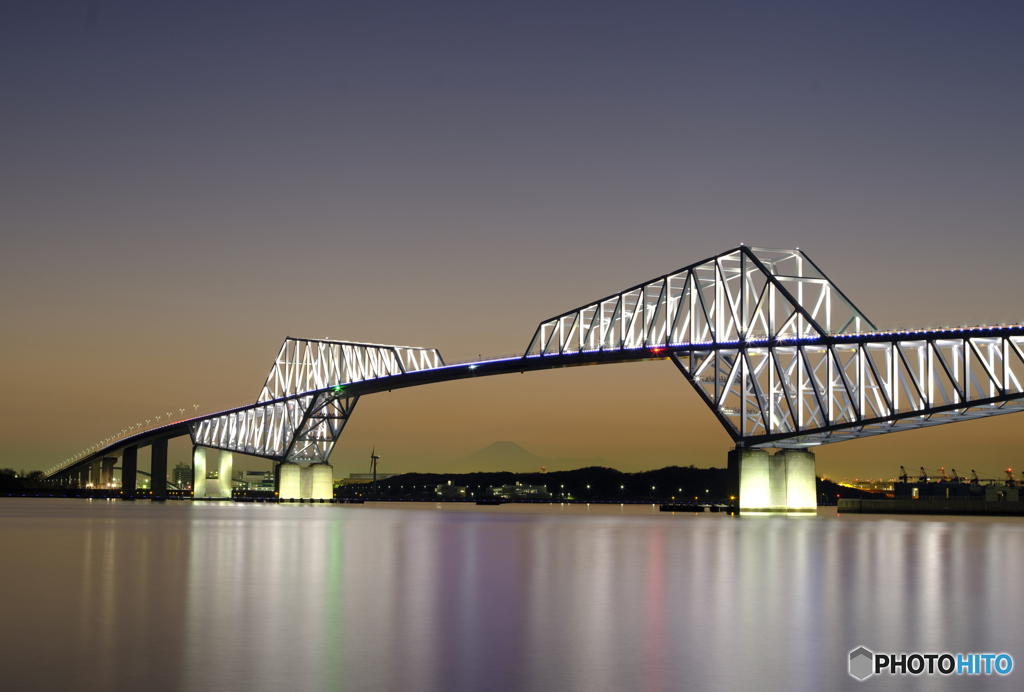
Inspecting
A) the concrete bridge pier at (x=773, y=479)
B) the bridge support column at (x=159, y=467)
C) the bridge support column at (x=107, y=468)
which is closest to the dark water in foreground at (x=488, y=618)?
the concrete bridge pier at (x=773, y=479)

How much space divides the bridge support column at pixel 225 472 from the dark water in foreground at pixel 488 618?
422ft

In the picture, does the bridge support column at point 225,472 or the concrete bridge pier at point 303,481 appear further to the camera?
the bridge support column at point 225,472

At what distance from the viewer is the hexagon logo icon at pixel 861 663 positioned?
1387 centimetres

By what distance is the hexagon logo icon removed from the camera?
1387 cm

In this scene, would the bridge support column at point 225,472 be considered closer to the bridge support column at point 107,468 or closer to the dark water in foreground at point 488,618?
the bridge support column at point 107,468

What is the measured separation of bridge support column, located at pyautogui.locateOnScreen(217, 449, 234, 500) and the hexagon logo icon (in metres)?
155

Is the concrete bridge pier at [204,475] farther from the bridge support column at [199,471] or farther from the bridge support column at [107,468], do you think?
the bridge support column at [107,468]

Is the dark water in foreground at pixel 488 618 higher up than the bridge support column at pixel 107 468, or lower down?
higher up

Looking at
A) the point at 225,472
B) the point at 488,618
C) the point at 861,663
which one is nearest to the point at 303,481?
the point at 225,472

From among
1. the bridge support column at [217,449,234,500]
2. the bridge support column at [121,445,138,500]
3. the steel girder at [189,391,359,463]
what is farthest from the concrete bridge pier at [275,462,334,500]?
the bridge support column at [121,445,138,500]

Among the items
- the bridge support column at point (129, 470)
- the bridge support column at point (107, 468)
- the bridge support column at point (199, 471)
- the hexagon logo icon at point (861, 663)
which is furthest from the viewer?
the bridge support column at point (107, 468)

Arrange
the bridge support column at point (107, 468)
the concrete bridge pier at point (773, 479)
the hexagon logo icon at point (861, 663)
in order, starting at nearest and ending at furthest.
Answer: the hexagon logo icon at point (861, 663), the concrete bridge pier at point (773, 479), the bridge support column at point (107, 468)

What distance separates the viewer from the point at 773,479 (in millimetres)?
87000

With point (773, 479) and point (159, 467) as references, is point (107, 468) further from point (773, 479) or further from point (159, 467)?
point (773, 479)
